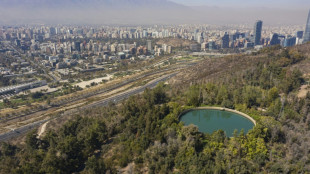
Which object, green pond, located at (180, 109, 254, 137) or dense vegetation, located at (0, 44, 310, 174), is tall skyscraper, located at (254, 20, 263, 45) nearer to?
dense vegetation, located at (0, 44, 310, 174)

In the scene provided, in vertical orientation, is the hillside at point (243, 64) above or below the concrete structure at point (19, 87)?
above

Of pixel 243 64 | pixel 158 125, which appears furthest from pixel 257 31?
pixel 158 125

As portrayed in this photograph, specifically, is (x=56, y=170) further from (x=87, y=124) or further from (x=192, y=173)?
(x=192, y=173)

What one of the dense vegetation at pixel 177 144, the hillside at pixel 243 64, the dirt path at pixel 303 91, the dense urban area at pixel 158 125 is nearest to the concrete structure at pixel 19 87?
the dense urban area at pixel 158 125

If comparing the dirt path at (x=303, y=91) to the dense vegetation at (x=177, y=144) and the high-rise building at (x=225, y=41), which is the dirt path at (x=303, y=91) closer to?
the dense vegetation at (x=177, y=144)

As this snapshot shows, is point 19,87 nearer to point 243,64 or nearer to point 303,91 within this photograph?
point 243,64

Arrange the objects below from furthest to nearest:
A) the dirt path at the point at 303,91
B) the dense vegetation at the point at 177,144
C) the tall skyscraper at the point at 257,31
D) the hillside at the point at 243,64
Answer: the tall skyscraper at the point at 257,31 < the hillside at the point at 243,64 < the dirt path at the point at 303,91 < the dense vegetation at the point at 177,144

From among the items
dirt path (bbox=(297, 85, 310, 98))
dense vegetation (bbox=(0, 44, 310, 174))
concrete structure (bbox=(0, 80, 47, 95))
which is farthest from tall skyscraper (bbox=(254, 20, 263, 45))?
concrete structure (bbox=(0, 80, 47, 95))
